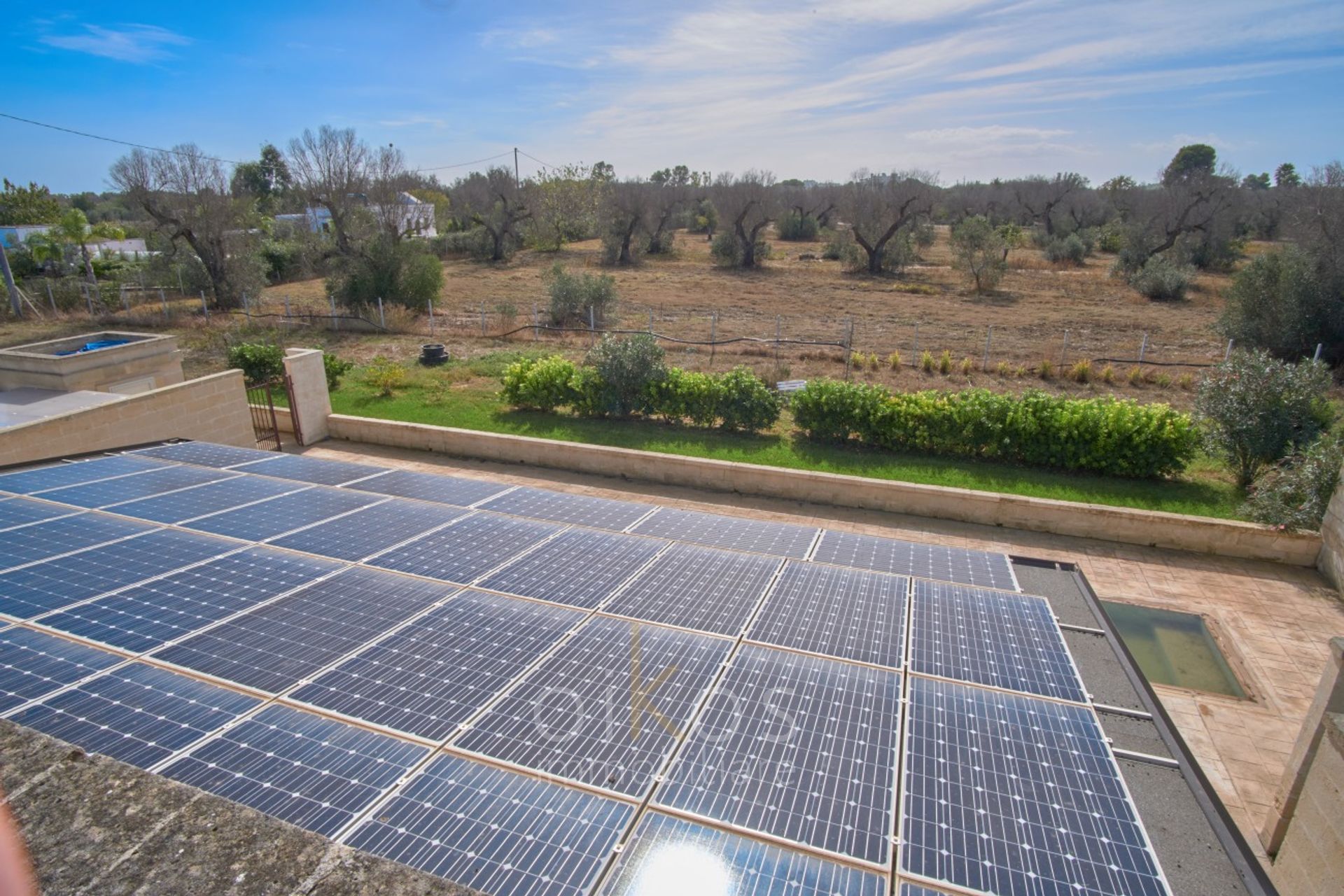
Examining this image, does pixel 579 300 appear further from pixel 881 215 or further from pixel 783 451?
pixel 881 215

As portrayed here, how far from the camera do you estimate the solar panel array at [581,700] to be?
2.93 metres

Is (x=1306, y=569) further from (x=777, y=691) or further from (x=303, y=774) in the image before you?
(x=303, y=774)

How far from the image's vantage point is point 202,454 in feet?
30.7

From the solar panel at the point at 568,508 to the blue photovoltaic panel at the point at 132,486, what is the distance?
337 centimetres

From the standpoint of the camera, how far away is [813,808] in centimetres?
315

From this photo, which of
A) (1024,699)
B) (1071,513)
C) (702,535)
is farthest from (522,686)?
(1071,513)

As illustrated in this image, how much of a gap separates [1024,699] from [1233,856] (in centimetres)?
111

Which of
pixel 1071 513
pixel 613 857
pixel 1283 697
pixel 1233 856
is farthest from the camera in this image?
pixel 1071 513

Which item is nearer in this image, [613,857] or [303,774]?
[613,857]

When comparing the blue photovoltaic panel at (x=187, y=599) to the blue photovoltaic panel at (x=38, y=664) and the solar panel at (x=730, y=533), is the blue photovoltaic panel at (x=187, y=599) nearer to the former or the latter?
the blue photovoltaic panel at (x=38, y=664)

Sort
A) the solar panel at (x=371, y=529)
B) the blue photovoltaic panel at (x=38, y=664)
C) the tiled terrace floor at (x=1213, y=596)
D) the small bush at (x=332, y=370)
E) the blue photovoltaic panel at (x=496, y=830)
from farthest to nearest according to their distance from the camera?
the small bush at (x=332, y=370)
the tiled terrace floor at (x=1213, y=596)
the solar panel at (x=371, y=529)
the blue photovoltaic panel at (x=38, y=664)
the blue photovoltaic panel at (x=496, y=830)

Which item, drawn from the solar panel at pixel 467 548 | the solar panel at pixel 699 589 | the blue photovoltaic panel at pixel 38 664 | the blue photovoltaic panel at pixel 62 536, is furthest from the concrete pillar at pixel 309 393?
the solar panel at pixel 699 589

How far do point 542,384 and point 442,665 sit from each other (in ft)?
39.2

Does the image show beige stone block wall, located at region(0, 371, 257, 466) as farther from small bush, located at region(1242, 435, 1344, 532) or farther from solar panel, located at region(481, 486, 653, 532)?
small bush, located at region(1242, 435, 1344, 532)
